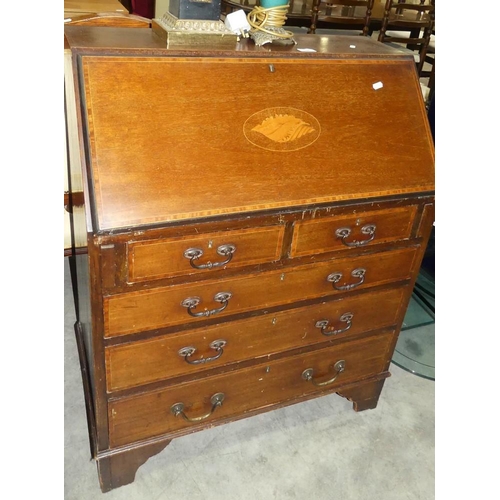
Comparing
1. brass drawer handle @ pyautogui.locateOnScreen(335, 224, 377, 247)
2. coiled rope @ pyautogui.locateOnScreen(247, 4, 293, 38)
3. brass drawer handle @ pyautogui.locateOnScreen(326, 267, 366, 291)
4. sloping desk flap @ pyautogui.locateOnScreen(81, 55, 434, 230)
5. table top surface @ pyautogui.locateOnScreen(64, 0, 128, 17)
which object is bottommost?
brass drawer handle @ pyautogui.locateOnScreen(326, 267, 366, 291)

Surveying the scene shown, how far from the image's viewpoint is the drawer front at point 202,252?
4.04ft

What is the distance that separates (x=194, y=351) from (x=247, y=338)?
18 centimetres

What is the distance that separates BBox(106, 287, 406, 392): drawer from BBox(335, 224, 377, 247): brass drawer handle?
23 centimetres

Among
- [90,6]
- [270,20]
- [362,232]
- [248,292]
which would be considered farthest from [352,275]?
[90,6]

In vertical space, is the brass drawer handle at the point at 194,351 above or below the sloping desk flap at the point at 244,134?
below

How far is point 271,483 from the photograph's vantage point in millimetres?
1732

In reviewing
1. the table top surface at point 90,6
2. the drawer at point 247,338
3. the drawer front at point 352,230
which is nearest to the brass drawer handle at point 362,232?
the drawer front at point 352,230

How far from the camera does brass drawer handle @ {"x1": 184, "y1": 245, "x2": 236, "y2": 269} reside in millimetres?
1273

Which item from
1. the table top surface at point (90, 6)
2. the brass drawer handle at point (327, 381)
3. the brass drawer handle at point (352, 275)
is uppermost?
the table top surface at point (90, 6)

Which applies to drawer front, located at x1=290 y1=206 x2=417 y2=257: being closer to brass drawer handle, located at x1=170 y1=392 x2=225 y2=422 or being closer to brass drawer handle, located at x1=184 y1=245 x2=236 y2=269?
brass drawer handle, located at x1=184 y1=245 x2=236 y2=269

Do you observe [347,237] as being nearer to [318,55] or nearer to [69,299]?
[318,55]

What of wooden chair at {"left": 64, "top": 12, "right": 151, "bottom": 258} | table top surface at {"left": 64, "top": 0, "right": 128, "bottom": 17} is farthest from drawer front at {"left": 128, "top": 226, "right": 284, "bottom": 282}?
table top surface at {"left": 64, "top": 0, "right": 128, "bottom": 17}

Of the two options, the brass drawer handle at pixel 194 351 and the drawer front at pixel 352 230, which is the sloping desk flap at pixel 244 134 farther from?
the brass drawer handle at pixel 194 351

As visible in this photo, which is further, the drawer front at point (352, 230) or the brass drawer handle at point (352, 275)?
the brass drawer handle at point (352, 275)
